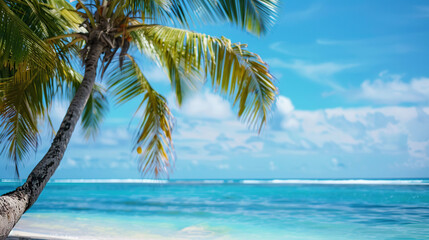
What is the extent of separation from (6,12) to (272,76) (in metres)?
2.85

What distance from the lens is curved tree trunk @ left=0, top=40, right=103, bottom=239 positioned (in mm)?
2861

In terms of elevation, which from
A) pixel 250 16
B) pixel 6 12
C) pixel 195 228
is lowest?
pixel 195 228

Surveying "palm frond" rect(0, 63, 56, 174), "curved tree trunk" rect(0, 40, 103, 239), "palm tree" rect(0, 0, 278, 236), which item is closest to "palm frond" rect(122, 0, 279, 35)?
"palm tree" rect(0, 0, 278, 236)

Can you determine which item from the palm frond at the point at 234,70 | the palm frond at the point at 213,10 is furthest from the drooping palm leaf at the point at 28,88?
the palm frond at the point at 234,70

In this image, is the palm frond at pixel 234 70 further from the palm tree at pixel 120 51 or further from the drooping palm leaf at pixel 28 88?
the drooping palm leaf at pixel 28 88

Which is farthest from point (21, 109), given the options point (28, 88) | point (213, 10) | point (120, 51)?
point (213, 10)

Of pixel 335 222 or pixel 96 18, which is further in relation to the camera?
pixel 335 222

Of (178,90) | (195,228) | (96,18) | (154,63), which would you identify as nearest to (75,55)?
(96,18)

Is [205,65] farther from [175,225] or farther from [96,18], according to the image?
[175,225]

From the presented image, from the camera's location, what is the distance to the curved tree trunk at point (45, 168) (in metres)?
2.86

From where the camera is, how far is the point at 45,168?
11.2ft

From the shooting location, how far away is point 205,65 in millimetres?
4742

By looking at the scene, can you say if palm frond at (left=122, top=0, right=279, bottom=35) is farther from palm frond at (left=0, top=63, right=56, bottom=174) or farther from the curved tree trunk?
palm frond at (left=0, top=63, right=56, bottom=174)

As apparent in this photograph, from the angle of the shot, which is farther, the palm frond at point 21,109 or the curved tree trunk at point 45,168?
the palm frond at point 21,109
